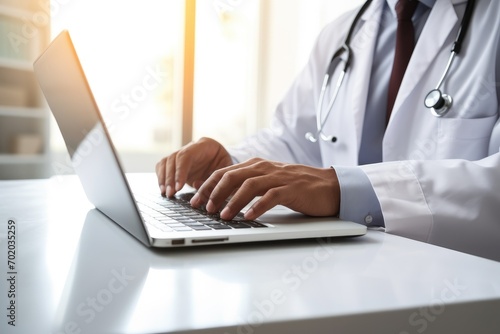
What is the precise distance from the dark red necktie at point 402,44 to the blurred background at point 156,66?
2232mm

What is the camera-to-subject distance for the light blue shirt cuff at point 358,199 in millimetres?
649

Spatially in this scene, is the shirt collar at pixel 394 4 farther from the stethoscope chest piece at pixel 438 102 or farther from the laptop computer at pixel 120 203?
the laptop computer at pixel 120 203

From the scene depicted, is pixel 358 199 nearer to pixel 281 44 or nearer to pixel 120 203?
pixel 120 203

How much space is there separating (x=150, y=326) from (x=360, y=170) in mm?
498

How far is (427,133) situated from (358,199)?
0.39 m

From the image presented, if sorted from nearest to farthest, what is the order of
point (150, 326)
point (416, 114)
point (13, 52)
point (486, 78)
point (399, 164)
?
point (150, 326), point (399, 164), point (486, 78), point (416, 114), point (13, 52)

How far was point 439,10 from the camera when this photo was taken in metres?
1.03

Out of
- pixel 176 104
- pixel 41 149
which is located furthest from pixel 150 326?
pixel 176 104

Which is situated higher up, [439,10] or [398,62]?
[439,10]

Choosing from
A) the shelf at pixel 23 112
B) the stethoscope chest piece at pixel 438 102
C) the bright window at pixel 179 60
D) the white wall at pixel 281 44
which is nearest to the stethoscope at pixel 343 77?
the stethoscope chest piece at pixel 438 102

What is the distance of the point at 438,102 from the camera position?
900mm

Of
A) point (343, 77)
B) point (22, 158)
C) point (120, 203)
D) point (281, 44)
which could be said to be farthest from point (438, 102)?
point (281, 44)

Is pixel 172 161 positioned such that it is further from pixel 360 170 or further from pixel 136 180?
pixel 360 170

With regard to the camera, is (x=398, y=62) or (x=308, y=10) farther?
(x=308, y=10)
